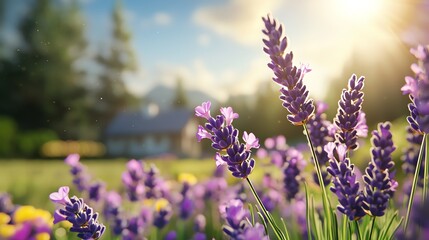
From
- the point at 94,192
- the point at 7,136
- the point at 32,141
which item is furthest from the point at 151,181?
the point at 32,141

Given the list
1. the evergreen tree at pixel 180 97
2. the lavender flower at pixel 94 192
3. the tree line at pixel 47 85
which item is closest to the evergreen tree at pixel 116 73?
the tree line at pixel 47 85

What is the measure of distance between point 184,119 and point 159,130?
2.05 m

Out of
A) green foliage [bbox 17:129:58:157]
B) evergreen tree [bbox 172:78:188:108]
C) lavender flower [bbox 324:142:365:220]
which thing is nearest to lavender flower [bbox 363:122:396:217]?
lavender flower [bbox 324:142:365:220]

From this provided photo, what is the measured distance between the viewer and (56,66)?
109 ft

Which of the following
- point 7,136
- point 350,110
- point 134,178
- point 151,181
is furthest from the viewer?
point 7,136

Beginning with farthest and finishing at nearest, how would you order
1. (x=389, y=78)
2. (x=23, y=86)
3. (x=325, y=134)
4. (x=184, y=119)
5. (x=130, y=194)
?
(x=184, y=119) → (x=23, y=86) → (x=389, y=78) → (x=130, y=194) → (x=325, y=134)

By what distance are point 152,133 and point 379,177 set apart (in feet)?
134

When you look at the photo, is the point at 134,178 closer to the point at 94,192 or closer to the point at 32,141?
the point at 94,192

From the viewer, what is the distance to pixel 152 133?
4188cm

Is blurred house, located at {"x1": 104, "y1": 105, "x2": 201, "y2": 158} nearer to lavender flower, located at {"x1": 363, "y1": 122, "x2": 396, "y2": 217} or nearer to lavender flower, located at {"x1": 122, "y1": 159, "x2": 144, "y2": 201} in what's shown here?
lavender flower, located at {"x1": 122, "y1": 159, "x2": 144, "y2": 201}

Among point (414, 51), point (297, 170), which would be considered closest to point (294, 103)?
point (414, 51)

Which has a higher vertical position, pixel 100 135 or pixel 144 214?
pixel 144 214

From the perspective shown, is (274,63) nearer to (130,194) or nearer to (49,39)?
(130,194)

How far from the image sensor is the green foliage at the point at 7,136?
93.9ft
